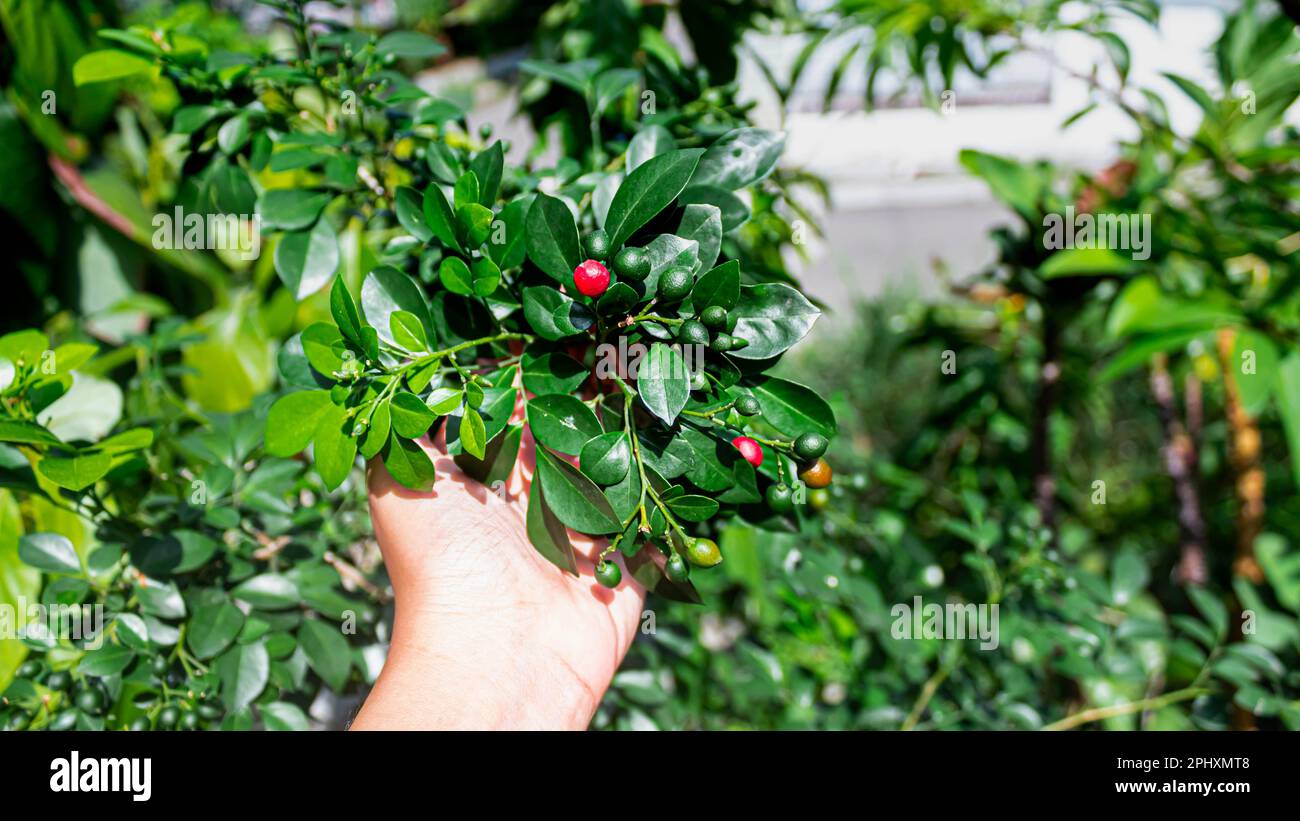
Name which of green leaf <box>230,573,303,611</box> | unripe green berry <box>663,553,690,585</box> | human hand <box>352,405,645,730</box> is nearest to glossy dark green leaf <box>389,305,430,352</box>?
human hand <box>352,405,645,730</box>

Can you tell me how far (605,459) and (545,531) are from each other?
9cm

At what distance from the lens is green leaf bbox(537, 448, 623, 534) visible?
59 centimetres

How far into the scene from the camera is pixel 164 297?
1.46 m

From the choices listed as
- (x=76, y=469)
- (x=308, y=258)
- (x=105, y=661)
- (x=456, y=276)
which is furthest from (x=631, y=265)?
(x=105, y=661)

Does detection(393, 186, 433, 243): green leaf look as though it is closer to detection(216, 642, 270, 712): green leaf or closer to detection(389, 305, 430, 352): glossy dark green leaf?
detection(389, 305, 430, 352): glossy dark green leaf

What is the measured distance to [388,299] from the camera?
63cm

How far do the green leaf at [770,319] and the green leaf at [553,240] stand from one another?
119 millimetres

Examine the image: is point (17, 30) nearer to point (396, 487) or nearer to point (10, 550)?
point (10, 550)

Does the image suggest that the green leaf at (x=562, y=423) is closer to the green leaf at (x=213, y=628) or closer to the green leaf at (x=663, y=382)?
the green leaf at (x=663, y=382)

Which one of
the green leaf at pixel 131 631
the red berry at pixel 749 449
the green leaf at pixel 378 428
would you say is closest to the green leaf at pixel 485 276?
the green leaf at pixel 378 428

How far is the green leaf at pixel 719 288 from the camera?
21.4 inches

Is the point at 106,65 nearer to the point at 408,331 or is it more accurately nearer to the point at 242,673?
the point at 408,331

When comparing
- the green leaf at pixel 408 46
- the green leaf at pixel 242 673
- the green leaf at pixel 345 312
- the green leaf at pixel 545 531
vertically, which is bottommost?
the green leaf at pixel 242 673
